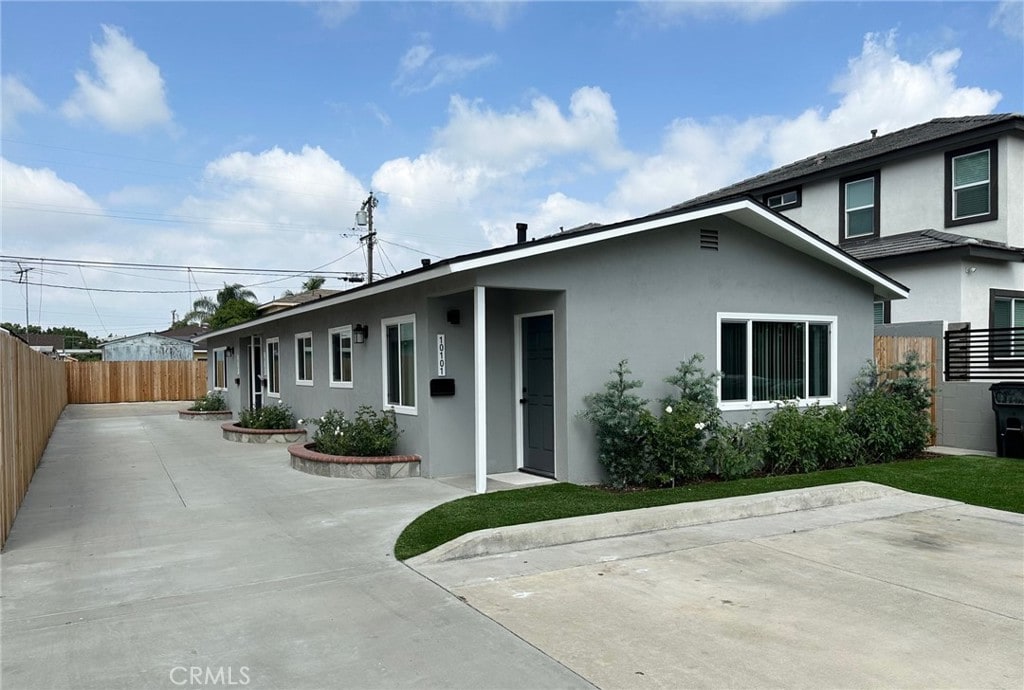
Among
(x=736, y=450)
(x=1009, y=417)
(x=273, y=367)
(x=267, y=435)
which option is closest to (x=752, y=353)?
(x=736, y=450)

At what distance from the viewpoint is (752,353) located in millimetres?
10625

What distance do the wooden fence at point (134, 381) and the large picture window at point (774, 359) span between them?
27.9 meters

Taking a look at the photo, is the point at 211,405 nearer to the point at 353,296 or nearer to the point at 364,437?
the point at 353,296

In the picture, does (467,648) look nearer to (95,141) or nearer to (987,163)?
(987,163)

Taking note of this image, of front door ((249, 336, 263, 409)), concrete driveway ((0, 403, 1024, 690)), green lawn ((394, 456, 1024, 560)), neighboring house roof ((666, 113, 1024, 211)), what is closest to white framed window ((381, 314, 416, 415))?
concrete driveway ((0, 403, 1024, 690))

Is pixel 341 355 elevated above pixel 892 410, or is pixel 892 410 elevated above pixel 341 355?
pixel 341 355

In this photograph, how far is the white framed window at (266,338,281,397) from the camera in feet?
57.2

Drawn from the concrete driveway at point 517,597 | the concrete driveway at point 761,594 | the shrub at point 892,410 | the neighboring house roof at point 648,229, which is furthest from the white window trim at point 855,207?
the concrete driveway at point 761,594

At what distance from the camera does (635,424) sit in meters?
8.70

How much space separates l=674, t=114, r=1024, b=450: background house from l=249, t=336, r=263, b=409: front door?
42.1 feet

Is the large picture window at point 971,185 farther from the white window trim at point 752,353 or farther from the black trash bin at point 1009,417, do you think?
the white window trim at point 752,353

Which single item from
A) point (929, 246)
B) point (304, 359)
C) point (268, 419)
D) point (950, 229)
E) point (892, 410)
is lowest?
point (268, 419)

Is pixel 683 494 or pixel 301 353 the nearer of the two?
pixel 683 494

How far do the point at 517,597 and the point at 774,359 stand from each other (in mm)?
7166
